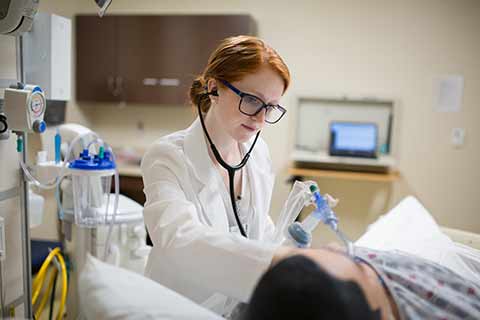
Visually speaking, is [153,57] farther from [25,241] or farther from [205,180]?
[205,180]

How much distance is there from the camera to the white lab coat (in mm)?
835

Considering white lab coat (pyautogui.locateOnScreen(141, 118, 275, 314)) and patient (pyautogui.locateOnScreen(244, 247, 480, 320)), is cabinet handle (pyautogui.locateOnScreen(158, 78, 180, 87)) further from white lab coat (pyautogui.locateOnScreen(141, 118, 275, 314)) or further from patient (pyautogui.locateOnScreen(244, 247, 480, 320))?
patient (pyautogui.locateOnScreen(244, 247, 480, 320))

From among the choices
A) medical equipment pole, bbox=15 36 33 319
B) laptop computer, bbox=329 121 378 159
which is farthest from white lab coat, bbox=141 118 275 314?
laptop computer, bbox=329 121 378 159

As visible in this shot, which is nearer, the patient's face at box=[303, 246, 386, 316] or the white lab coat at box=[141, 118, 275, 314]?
the patient's face at box=[303, 246, 386, 316]

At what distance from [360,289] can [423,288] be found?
0.28m

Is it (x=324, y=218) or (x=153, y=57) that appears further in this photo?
(x=153, y=57)

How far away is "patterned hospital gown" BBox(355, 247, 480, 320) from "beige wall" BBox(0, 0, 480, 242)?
93.3 inches

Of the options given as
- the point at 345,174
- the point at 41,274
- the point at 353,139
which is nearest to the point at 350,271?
the point at 41,274

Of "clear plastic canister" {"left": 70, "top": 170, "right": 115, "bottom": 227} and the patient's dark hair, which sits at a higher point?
the patient's dark hair

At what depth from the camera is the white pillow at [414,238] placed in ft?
4.12

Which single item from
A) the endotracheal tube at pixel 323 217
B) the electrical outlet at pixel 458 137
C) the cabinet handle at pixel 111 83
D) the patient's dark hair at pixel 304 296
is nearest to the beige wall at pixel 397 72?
the electrical outlet at pixel 458 137

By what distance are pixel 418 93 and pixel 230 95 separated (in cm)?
252

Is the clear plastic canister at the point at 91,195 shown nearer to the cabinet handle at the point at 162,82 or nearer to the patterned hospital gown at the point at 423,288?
the patterned hospital gown at the point at 423,288

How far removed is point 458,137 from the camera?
313cm
